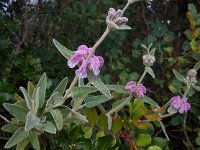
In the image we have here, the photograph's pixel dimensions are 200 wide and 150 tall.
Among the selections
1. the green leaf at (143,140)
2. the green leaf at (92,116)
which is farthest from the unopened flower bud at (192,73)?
the green leaf at (92,116)

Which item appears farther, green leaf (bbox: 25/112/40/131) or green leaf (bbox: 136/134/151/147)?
green leaf (bbox: 136/134/151/147)

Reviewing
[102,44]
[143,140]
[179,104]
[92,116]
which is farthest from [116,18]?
[102,44]

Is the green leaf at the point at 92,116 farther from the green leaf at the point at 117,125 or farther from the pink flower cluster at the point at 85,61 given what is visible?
the pink flower cluster at the point at 85,61

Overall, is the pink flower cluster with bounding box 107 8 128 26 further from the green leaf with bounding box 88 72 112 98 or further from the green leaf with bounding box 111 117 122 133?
the green leaf with bounding box 111 117 122 133

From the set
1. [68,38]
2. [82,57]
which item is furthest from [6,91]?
[82,57]

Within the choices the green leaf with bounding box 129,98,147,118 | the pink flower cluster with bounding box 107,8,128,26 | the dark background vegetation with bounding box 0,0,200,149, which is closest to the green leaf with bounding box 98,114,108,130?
the green leaf with bounding box 129,98,147,118

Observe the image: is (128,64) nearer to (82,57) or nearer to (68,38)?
(68,38)

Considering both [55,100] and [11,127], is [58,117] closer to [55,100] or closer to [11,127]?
[55,100]
